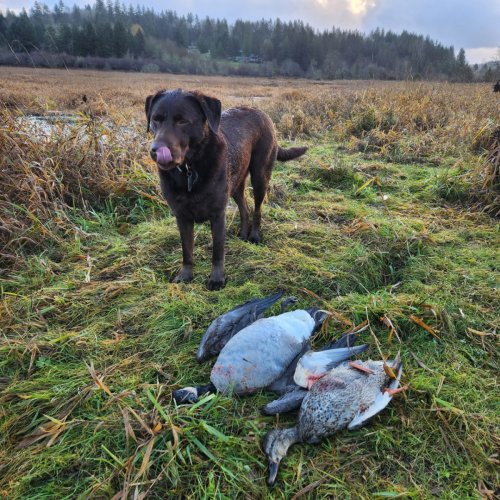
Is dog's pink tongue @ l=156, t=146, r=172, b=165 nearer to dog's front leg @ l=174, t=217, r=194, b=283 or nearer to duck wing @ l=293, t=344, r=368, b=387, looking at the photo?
dog's front leg @ l=174, t=217, r=194, b=283

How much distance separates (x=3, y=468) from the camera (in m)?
1.80

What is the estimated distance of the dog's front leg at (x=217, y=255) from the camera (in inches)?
127

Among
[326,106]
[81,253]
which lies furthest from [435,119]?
[81,253]

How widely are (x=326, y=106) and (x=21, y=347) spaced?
9.93 meters

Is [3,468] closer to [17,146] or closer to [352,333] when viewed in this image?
[352,333]

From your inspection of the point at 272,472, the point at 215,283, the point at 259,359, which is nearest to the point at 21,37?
the point at 215,283

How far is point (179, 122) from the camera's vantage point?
107 inches

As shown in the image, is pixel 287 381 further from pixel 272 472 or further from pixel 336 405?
pixel 272 472

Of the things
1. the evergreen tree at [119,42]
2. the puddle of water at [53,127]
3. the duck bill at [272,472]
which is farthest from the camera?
the evergreen tree at [119,42]

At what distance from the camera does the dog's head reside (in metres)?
2.54

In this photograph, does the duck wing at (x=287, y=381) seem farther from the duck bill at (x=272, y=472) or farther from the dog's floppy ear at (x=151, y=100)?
the dog's floppy ear at (x=151, y=100)

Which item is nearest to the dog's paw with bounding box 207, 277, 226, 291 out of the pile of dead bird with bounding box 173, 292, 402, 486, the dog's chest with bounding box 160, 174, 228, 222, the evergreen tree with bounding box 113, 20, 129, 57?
the dog's chest with bounding box 160, 174, 228, 222

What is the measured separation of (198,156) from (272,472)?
217 centimetres

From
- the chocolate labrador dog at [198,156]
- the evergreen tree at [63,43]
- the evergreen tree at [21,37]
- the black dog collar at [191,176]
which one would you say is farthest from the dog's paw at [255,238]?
the evergreen tree at [63,43]
